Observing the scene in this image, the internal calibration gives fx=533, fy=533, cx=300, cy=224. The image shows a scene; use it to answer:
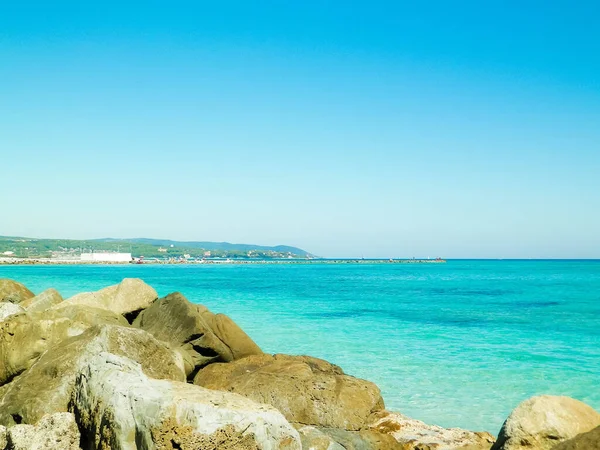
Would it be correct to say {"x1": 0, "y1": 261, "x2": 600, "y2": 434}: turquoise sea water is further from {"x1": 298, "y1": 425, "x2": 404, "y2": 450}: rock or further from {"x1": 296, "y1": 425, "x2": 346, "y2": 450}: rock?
{"x1": 296, "y1": 425, "x2": 346, "y2": 450}: rock

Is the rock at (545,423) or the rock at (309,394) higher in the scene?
the rock at (545,423)

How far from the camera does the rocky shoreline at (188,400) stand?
483 cm

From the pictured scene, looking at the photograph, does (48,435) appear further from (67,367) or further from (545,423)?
(545,423)

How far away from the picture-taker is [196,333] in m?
11.2

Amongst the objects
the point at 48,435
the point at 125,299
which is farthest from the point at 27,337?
the point at 125,299

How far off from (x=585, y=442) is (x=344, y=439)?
3.65m

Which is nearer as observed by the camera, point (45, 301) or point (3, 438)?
point (3, 438)

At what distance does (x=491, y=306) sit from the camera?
36500 millimetres

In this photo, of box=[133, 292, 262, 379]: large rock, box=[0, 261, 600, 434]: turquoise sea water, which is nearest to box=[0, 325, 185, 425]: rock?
box=[133, 292, 262, 379]: large rock

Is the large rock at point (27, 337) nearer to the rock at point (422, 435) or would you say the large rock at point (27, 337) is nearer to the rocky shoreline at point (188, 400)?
the rocky shoreline at point (188, 400)

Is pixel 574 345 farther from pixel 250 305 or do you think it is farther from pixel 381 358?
pixel 250 305

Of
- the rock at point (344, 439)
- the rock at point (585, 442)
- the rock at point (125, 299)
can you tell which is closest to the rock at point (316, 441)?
the rock at point (344, 439)

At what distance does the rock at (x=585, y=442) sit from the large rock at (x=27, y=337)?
22.7 ft

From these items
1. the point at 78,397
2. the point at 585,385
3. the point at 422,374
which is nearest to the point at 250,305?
the point at 422,374
